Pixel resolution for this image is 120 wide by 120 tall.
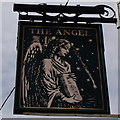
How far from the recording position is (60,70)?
572 cm

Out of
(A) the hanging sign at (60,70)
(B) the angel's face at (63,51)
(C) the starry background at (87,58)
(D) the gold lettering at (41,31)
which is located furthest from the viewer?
(D) the gold lettering at (41,31)

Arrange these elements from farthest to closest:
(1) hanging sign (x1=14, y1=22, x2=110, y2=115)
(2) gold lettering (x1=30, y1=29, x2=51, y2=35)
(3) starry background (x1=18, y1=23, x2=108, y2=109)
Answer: (2) gold lettering (x1=30, y1=29, x2=51, y2=35), (3) starry background (x1=18, y1=23, x2=108, y2=109), (1) hanging sign (x1=14, y1=22, x2=110, y2=115)

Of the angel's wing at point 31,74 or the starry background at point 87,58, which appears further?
the starry background at point 87,58

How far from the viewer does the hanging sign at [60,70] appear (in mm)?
5277

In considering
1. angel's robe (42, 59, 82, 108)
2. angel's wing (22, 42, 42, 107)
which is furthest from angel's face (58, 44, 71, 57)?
angel's wing (22, 42, 42, 107)

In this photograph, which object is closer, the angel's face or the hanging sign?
the hanging sign

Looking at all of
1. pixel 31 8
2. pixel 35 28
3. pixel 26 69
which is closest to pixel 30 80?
pixel 26 69

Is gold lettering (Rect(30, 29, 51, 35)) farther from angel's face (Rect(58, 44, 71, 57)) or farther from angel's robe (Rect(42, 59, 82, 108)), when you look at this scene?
angel's robe (Rect(42, 59, 82, 108))

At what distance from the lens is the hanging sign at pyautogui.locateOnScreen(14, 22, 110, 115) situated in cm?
528

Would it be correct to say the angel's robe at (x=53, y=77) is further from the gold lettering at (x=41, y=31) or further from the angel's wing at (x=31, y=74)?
the gold lettering at (x=41, y=31)

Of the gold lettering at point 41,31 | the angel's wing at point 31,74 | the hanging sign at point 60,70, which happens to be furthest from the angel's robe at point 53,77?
the gold lettering at point 41,31

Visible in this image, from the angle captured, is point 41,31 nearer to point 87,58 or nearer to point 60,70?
point 60,70

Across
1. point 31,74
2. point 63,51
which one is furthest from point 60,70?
point 31,74

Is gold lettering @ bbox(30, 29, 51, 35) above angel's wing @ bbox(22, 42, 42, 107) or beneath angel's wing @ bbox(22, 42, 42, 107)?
above
